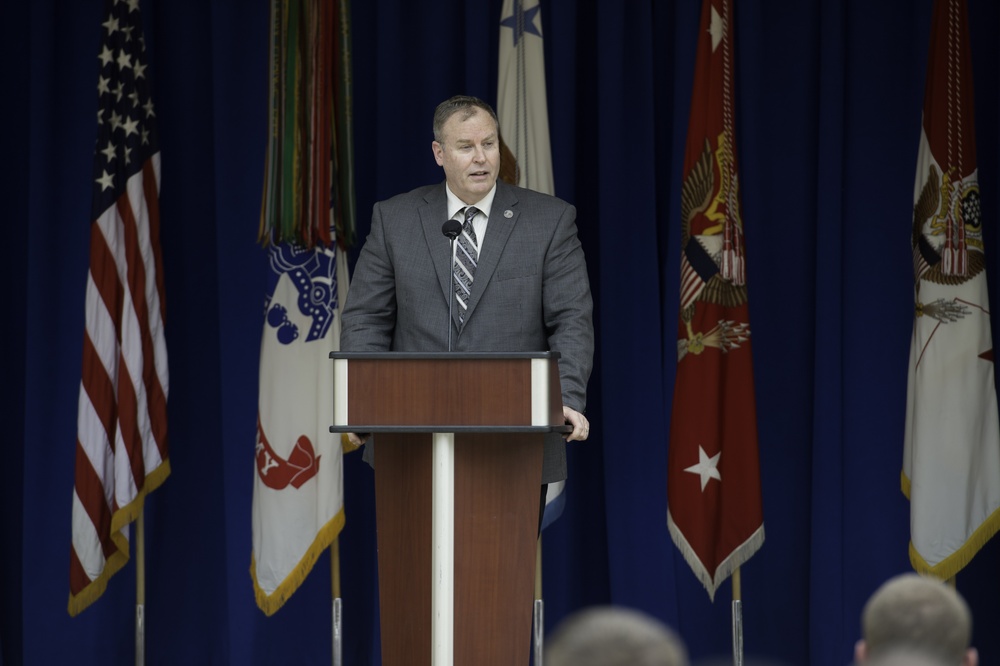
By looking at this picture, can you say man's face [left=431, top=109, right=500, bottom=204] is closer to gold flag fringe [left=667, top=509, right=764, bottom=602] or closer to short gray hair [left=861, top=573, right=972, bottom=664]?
gold flag fringe [left=667, top=509, right=764, bottom=602]

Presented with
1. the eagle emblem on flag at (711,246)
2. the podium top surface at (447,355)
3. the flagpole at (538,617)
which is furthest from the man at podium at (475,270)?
the flagpole at (538,617)

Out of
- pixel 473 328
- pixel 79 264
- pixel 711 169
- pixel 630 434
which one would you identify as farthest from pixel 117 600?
pixel 711 169

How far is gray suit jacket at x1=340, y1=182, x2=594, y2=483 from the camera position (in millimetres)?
3482

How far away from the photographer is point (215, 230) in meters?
5.31

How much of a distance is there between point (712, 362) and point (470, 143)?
5.11 feet

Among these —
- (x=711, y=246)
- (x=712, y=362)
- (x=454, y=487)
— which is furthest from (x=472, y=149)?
(x=712, y=362)

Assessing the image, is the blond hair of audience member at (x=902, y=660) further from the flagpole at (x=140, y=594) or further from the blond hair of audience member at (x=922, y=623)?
the flagpole at (x=140, y=594)

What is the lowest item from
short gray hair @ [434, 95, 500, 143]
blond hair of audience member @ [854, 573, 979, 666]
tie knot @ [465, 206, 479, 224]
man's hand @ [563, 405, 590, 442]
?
blond hair of audience member @ [854, 573, 979, 666]

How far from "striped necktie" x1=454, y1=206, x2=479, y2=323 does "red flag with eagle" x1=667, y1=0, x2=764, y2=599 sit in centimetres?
134

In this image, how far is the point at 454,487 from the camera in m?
2.95

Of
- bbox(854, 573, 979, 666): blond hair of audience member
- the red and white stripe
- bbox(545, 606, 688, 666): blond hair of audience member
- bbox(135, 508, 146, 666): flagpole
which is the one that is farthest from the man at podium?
bbox(545, 606, 688, 666): blond hair of audience member

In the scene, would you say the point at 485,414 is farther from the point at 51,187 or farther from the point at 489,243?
the point at 51,187

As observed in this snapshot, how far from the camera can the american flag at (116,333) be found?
15.5ft

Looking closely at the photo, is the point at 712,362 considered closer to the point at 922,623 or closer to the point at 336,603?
the point at 336,603
